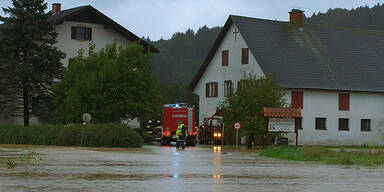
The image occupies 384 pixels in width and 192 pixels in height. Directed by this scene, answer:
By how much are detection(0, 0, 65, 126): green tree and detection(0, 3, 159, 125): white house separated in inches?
169

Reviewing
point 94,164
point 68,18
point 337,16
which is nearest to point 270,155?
point 94,164

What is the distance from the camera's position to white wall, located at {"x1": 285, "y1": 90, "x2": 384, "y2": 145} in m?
58.9

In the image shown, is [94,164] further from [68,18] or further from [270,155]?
[68,18]

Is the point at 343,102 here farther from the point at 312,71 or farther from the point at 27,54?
the point at 27,54

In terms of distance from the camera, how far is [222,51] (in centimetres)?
6378

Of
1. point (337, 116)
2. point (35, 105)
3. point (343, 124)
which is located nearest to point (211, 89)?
point (337, 116)

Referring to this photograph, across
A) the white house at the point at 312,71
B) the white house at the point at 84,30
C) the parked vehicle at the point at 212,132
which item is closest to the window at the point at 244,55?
the white house at the point at 312,71

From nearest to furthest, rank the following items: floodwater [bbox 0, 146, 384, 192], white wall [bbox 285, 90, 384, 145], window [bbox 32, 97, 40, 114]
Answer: floodwater [bbox 0, 146, 384, 192]
window [bbox 32, 97, 40, 114]
white wall [bbox 285, 90, 384, 145]

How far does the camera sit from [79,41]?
61.5 meters

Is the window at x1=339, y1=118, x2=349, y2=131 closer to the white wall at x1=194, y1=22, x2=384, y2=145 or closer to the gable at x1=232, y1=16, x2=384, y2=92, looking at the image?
the white wall at x1=194, y1=22, x2=384, y2=145

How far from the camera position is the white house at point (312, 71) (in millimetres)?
58750

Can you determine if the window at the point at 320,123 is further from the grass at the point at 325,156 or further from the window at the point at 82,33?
the grass at the point at 325,156

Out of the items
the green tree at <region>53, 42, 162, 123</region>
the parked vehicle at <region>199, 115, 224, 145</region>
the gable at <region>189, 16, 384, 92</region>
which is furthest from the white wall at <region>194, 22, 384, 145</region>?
the green tree at <region>53, 42, 162, 123</region>

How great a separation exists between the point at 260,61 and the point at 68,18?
14.9 meters
